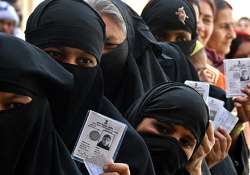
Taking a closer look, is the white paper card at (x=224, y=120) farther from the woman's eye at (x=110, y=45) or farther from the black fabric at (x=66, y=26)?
the black fabric at (x=66, y=26)

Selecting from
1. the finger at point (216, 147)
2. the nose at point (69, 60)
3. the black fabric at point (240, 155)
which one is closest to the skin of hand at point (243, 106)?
the black fabric at point (240, 155)

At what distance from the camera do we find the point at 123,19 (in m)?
3.13

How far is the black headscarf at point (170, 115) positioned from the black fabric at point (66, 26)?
31cm

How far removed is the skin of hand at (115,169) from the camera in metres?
2.32

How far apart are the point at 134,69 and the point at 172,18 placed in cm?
79

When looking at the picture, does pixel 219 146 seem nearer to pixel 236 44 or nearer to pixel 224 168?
pixel 224 168

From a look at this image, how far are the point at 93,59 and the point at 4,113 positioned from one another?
66cm

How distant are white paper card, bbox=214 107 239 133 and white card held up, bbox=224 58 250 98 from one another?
166 mm

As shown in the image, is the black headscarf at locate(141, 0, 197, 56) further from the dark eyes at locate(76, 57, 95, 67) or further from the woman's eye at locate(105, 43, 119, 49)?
the dark eyes at locate(76, 57, 95, 67)

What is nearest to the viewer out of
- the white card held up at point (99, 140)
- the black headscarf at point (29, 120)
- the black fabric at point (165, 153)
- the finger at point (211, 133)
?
the black headscarf at point (29, 120)

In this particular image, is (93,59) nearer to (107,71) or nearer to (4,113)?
(107,71)

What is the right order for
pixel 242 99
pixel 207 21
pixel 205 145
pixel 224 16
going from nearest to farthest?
pixel 205 145, pixel 242 99, pixel 207 21, pixel 224 16

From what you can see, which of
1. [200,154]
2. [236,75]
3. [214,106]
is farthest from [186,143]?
[236,75]

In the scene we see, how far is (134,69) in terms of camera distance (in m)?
3.15
